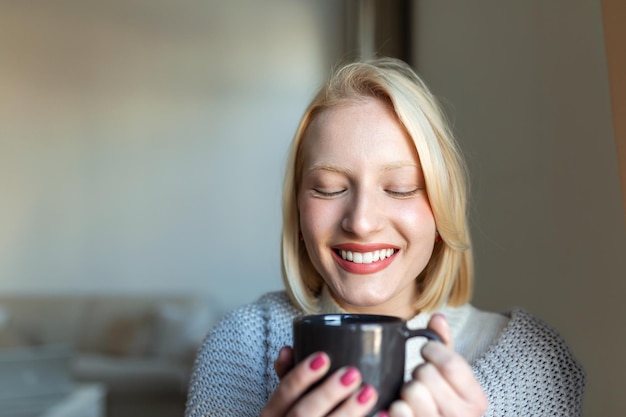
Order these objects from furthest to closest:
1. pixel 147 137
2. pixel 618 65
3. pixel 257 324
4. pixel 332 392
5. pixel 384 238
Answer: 1. pixel 147 137
2. pixel 257 324
3. pixel 384 238
4. pixel 618 65
5. pixel 332 392

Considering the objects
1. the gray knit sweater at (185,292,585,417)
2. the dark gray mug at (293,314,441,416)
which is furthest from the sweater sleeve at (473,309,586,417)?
the dark gray mug at (293,314,441,416)

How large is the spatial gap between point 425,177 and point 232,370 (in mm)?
351

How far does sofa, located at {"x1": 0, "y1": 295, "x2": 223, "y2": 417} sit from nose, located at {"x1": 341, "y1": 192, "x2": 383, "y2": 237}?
2.28m

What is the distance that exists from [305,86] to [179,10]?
96cm

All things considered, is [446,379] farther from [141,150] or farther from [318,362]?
[141,150]

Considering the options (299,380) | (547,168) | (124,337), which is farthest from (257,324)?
(124,337)

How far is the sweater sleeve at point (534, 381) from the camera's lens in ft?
2.52

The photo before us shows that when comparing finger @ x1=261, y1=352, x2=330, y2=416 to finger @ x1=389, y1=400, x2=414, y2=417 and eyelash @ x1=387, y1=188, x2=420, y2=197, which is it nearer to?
finger @ x1=389, y1=400, x2=414, y2=417

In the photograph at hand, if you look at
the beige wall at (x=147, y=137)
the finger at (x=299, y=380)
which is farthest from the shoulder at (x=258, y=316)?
the beige wall at (x=147, y=137)

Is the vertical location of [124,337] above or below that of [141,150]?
below

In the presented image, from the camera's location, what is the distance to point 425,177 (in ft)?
2.53

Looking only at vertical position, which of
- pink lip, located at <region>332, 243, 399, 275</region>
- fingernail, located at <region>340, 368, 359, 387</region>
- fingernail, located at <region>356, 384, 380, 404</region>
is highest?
pink lip, located at <region>332, 243, 399, 275</region>

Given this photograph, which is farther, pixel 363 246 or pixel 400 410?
pixel 363 246

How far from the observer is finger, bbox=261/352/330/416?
0.55 metres
